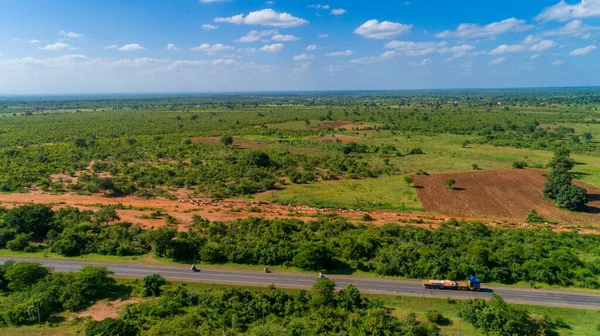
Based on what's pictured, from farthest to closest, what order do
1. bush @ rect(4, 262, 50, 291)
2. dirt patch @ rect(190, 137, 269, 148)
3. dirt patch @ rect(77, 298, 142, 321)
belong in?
dirt patch @ rect(190, 137, 269, 148)
bush @ rect(4, 262, 50, 291)
dirt patch @ rect(77, 298, 142, 321)

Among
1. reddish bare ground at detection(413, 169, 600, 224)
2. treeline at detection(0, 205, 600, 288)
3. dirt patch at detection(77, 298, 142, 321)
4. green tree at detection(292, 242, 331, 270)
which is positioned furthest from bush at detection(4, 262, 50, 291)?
reddish bare ground at detection(413, 169, 600, 224)

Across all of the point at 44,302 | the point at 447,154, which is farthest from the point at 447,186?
the point at 44,302

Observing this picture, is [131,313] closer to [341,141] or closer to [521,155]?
[341,141]

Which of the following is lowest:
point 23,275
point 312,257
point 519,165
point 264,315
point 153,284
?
point 264,315

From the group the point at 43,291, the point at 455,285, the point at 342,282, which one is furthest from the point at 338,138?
the point at 43,291

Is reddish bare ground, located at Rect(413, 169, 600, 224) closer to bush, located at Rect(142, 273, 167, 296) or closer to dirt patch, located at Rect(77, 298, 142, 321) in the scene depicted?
bush, located at Rect(142, 273, 167, 296)

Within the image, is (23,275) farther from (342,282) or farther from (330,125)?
(330,125)

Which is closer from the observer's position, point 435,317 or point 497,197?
point 435,317

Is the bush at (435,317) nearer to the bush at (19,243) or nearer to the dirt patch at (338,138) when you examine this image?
the bush at (19,243)
